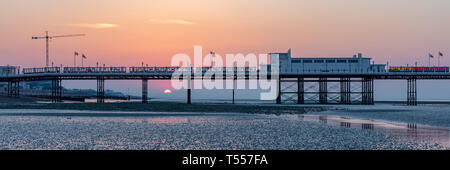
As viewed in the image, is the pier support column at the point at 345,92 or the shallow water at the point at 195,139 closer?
the shallow water at the point at 195,139

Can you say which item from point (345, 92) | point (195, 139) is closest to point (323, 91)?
point (345, 92)

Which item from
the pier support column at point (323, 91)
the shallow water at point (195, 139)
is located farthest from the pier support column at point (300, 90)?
the shallow water at point (195, 139)

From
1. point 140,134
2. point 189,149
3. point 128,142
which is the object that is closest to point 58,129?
point 140,134

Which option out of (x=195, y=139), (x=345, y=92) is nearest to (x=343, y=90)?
(x=345, y=92)

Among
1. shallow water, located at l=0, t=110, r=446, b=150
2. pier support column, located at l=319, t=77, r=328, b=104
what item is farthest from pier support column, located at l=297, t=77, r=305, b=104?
shallow water, located at l=0, t=110, r=446, b=150

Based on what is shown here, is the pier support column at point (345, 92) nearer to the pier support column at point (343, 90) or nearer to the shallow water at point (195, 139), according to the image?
the pier support column at point (343, 90)

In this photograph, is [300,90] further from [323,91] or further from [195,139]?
[195,139]

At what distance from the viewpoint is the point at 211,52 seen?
274 ft

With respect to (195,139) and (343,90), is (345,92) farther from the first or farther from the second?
(195,139)

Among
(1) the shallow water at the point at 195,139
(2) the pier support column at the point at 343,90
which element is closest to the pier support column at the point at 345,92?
(2) the pier support column at the point at 343,90

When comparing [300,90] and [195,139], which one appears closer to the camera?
[195,139]

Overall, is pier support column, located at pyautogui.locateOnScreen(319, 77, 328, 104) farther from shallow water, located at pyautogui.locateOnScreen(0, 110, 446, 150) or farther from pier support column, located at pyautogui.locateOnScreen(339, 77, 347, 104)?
shallow water, located at pyautogui.locateOnScreen(0, 110, 446, 150)

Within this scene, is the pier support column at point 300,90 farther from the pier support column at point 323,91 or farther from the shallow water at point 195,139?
the shallow water at point 195,139
